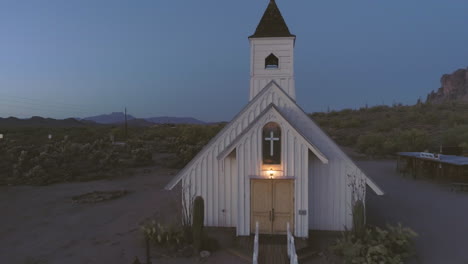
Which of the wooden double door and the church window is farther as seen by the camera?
the wooden double door

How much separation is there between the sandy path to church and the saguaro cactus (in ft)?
1.86

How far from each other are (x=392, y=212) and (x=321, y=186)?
5.17m

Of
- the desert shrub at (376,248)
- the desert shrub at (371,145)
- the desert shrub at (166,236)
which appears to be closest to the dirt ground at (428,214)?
the desert shrub at (376,248)

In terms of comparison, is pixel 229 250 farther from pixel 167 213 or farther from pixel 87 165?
pixel 87 165

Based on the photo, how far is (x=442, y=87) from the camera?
114m

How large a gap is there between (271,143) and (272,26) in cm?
572

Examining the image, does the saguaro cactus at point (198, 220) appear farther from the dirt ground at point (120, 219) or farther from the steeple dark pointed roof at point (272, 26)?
the steeple dark pointed roof at point (272, 26)

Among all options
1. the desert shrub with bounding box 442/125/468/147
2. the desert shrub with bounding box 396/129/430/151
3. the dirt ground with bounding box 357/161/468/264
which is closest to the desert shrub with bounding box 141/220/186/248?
the dirt ground with bounding box 357/161/468/264

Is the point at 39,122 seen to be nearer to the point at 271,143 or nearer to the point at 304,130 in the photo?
the point at 271,143

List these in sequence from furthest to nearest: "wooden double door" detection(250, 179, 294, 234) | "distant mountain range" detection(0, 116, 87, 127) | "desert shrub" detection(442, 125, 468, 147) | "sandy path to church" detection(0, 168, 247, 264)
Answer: "distant mountain range" detection(0, 116, 87, 127), "desert shrub" detection(442, 125, 468, 147), "wooden double door" detection(250, 179, 294, 234), "sandy path to church" detection(0, 168, 247, 264)

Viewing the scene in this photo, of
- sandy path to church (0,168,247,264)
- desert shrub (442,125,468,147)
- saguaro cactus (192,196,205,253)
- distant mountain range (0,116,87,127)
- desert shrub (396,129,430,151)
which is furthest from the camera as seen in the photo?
distant mountain range (0,116,87,127)

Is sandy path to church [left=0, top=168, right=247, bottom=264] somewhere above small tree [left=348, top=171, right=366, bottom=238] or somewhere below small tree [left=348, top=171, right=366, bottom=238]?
below

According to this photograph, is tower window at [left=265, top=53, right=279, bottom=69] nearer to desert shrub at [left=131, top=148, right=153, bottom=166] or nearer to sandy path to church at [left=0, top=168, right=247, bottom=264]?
sandy path to church at [left=0, top=168, right=247, bottom=264]

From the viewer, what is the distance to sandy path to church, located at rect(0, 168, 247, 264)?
8.88 metres
